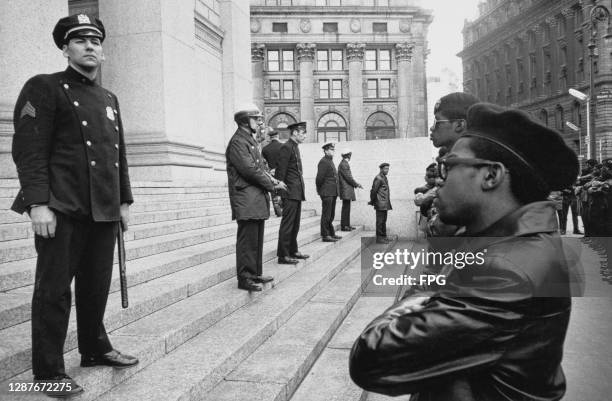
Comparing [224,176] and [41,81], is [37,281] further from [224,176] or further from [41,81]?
[224,176]

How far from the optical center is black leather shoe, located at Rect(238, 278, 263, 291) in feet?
18.3

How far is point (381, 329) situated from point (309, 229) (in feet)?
34.3

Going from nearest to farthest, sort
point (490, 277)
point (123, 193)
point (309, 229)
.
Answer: point (490, 277) < point (123, 193) < point (309, 229)

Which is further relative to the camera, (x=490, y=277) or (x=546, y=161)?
(x=546, y=161)

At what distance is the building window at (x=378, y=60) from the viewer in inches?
2149

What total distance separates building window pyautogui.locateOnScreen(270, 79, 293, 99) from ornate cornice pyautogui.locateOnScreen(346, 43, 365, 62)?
6.77m

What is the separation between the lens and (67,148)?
10.2 ft

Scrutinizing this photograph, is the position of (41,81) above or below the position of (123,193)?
above

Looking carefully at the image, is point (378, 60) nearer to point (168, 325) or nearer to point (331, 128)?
point (331, 128)

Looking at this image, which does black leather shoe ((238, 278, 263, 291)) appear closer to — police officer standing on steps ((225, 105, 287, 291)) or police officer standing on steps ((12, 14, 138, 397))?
police officer standing on steps ((225, 105, 287, 291))

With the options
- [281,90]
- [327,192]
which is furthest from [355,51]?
[327,192]

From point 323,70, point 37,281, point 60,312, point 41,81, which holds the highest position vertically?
point 323,70

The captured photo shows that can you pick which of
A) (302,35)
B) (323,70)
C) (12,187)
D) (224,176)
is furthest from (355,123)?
(12,187)

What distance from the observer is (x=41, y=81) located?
3.04m
